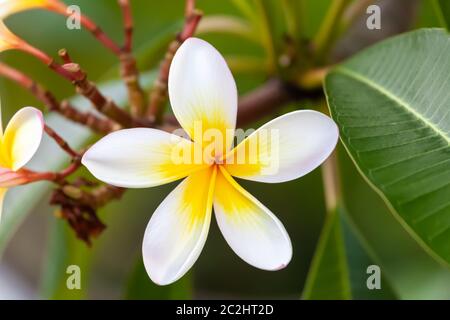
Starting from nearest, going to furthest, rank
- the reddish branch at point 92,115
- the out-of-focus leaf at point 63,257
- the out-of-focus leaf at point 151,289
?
the reddish branch at point 92,115, the out-of-focus leaf at point 151,289, the out-of-focus leaf at point 63,257

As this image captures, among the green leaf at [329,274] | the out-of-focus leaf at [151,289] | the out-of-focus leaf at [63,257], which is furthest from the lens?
the out-of-focus leaf at [63,257]

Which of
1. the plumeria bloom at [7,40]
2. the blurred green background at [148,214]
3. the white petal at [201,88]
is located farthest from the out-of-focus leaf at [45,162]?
the white petal at [201,88]

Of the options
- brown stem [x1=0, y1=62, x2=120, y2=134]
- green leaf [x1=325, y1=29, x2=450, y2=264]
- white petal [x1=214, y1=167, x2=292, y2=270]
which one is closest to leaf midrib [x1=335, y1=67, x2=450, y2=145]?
green leaf [x1=325, y1=29, x2=450, y2=264]

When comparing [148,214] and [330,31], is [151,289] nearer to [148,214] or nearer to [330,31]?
[330,31]

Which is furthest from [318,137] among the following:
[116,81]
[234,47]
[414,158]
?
[234,47]

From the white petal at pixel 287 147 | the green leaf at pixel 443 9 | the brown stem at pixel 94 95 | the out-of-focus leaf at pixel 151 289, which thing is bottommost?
the out-of-focus leaf at pixel 151 289

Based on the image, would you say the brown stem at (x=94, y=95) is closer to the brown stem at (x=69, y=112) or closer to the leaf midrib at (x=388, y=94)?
the brown stem at (x=69, y=112)
